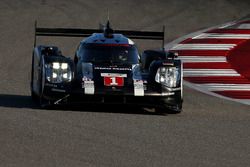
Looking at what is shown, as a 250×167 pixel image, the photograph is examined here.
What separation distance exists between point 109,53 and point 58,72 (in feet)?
4.04

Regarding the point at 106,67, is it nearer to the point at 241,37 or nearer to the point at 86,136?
the point at 86,136

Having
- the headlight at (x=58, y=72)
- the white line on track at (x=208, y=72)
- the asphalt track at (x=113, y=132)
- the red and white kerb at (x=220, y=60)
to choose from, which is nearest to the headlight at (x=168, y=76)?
the asphalt track at (x=113, y=132)

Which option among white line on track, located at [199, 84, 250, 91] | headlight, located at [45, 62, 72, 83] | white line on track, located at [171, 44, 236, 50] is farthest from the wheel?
white line on track, located at [171, 44, 236, 50]

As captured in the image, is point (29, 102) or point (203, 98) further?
point (203, 98)

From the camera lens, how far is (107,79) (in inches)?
567

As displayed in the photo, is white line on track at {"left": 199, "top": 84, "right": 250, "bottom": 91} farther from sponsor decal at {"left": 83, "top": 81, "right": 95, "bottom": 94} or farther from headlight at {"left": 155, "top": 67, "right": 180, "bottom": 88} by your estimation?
sponsor decal at {"left": 83, "top": 81, "right": 95, "bottom": 94}

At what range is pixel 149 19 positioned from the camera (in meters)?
25.6

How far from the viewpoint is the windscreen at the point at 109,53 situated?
15.4 m

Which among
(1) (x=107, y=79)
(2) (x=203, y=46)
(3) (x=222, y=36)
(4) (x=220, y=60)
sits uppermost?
(3) (x=222, y=36)

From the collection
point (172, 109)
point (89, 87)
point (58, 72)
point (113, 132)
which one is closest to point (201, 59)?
point (172, 109)

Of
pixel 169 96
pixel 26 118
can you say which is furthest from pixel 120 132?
pixel 169 96

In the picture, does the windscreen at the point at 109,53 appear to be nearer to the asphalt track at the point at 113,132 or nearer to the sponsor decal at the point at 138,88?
the asphalt track at the point at 113,132

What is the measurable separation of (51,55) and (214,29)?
9992 mm

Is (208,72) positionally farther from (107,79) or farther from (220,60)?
(107,79)
